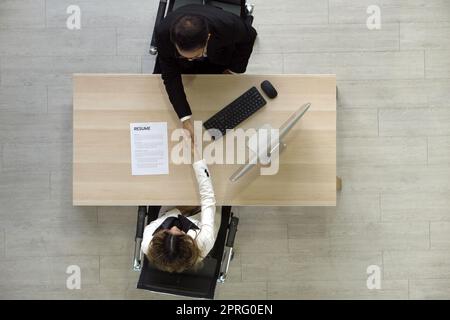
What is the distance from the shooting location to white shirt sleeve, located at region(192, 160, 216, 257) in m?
2.09

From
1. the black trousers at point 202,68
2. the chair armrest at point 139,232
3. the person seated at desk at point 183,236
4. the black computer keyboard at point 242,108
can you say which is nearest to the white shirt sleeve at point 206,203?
the person seated at desk at point 183,236

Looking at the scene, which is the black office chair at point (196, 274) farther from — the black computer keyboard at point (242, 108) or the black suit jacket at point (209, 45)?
the black suit jacket at point (209, 45)

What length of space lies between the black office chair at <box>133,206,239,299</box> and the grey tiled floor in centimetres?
50

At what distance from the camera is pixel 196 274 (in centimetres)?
218

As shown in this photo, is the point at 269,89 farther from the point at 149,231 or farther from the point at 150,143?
the point at 149,231

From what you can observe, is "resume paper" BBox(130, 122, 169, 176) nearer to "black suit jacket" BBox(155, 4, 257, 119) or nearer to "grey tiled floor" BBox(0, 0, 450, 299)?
"black suit jacket" BBox(155, 4, 257, 119)

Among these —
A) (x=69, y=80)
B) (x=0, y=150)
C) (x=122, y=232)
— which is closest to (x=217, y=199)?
(x=122, y=232)

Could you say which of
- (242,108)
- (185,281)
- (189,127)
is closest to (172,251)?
(185,281)

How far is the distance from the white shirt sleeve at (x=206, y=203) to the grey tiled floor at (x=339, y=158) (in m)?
0.75

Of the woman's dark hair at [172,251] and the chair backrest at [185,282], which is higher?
the woman's dark hair at [172,251]

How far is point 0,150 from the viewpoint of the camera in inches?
112

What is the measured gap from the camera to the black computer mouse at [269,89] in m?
2.13

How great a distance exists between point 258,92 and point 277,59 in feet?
2.56
